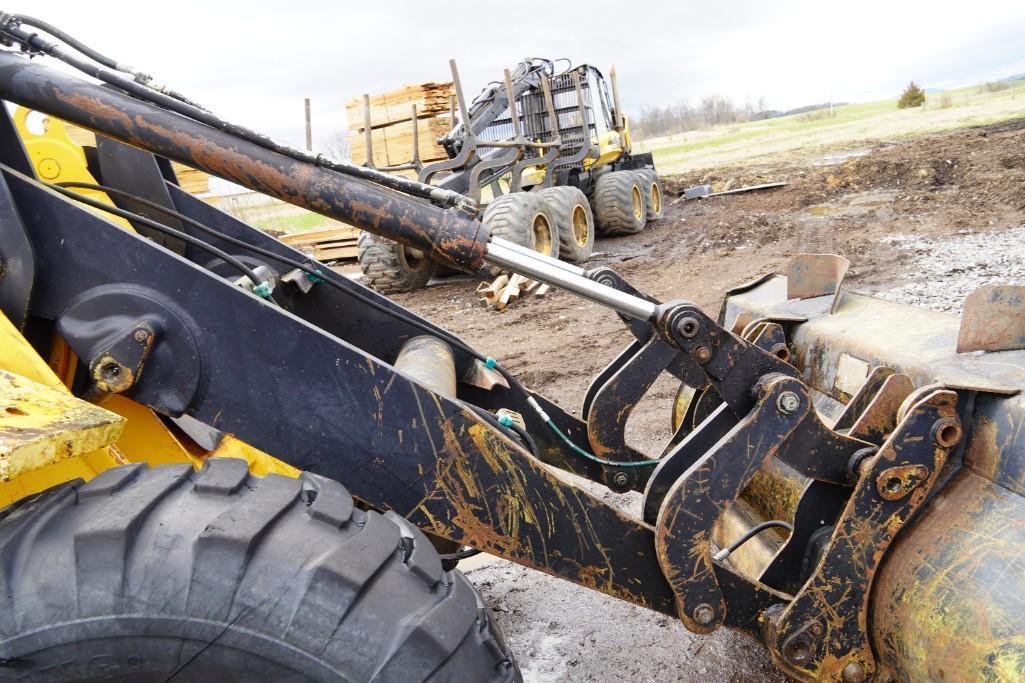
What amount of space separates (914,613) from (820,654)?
0.26 metres

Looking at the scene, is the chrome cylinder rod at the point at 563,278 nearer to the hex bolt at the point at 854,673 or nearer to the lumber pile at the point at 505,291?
the hex bolt at the point at 854,673

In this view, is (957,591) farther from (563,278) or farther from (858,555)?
(563,278)

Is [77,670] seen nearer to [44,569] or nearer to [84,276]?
[44,569]

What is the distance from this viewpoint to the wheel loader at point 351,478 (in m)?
1.41

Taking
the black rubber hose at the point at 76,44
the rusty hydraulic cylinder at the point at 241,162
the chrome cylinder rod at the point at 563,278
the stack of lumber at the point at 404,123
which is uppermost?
the stack of lumber at the point at 404,123

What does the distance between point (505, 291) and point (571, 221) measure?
7.56ft

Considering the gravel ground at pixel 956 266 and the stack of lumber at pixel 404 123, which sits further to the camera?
the stack of lumber at pixel 404 123

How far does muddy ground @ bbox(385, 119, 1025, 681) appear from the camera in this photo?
3004 mm

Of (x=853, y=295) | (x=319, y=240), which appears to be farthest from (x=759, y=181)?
(x=853, y=295)

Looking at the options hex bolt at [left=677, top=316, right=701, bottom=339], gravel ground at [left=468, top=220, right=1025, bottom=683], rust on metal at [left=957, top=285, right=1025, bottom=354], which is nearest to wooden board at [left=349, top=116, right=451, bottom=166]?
gravel ground at [left=468, top=220, right=1025, bottom=683]

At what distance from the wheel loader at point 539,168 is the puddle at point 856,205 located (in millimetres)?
3214

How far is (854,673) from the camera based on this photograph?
215 cm

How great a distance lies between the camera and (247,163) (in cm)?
194

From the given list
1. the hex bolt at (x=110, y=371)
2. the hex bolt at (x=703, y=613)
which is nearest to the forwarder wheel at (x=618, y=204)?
the hex bolt at (x=703, y=613)
